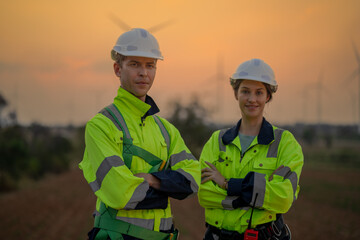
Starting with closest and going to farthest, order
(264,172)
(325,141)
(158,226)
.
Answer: (158,226) < (264,172) < (325,141)

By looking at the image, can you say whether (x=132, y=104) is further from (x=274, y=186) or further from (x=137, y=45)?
(x=274, y=186)

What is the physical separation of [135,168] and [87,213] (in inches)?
856

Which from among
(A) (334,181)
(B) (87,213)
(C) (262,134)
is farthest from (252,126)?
(A) (334,181)

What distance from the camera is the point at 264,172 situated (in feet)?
15.9

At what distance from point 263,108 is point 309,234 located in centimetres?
1837

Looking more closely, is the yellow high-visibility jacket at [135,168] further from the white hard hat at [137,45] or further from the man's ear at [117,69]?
the white hard hat at [137,45]

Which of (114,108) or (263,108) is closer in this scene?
(114,108)

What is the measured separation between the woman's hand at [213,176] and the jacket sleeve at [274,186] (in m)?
0.12

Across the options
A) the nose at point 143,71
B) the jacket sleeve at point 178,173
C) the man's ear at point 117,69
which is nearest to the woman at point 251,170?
the jacket sleeve at point 178,173

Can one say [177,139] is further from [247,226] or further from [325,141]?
[325,141]

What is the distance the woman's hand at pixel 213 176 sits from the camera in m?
4.86

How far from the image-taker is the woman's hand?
4863 millimetres

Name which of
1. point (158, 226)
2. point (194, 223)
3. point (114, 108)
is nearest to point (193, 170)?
point (158, 226)

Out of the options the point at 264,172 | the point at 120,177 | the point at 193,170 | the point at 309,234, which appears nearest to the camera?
the point at 120,177
